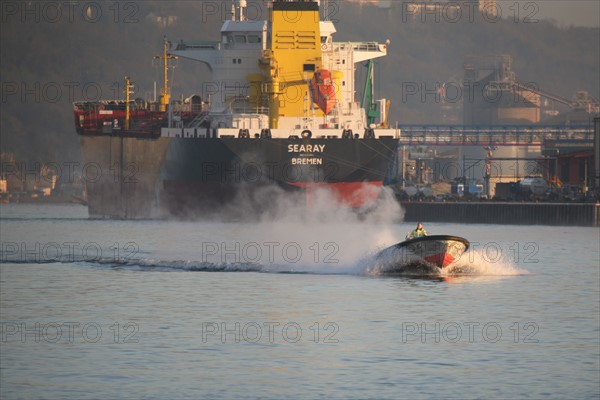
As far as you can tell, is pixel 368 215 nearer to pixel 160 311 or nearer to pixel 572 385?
pixel 160 311

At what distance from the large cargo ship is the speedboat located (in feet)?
154

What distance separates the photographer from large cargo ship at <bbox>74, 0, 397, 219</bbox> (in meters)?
114

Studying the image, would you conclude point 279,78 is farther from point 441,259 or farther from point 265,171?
point 441,259

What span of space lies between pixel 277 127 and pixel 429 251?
171ft

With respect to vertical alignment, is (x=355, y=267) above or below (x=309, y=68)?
below

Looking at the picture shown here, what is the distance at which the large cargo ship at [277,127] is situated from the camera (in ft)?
373

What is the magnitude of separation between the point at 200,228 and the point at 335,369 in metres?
66.5

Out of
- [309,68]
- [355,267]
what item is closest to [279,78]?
[309,68]

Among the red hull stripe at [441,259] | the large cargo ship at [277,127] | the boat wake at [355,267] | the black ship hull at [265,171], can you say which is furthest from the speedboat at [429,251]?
the large cargo ship at [277,127]

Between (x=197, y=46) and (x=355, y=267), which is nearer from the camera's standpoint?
(x=355, y=267)

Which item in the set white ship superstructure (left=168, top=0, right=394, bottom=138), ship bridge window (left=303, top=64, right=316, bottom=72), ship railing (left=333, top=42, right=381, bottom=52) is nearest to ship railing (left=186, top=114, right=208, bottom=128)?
white ship superstructure (left=168, top=0, right=394, bottom=138)

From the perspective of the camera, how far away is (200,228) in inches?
4252

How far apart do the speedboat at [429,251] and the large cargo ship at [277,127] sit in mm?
46928

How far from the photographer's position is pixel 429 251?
64062 mm
